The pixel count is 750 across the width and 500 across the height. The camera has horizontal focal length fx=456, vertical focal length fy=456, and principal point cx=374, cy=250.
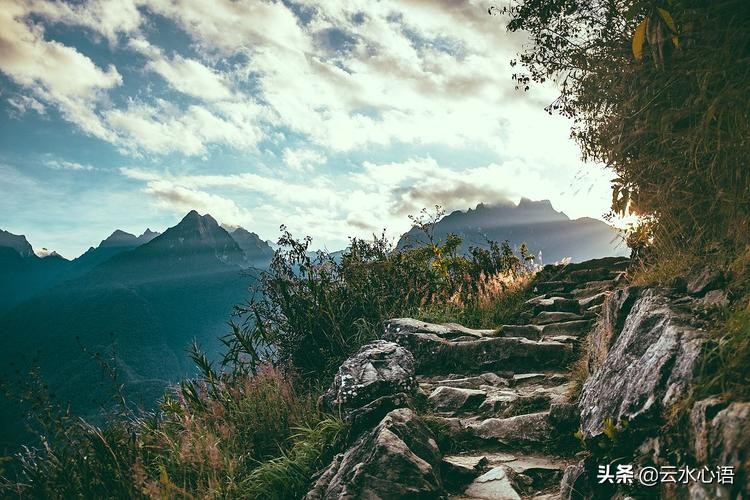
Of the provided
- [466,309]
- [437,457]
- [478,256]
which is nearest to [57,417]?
[437,457]

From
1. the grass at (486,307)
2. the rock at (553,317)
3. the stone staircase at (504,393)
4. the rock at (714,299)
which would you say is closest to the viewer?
the rock at (714,299)

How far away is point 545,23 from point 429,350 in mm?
7819

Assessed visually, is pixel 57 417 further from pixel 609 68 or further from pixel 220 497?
pixel 609 68

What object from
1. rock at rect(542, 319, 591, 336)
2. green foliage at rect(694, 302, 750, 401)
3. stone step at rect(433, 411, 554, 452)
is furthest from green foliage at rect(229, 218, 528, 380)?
green foliage at rect(694, 302, 750, 401)

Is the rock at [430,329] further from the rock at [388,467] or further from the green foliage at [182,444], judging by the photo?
the rock at [388,467]

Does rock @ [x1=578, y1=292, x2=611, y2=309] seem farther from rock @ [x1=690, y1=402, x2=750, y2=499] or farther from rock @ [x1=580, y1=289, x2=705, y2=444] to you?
rock @ [x1=690, y1=402, x2=750, y2=499]

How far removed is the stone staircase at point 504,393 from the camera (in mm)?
3969

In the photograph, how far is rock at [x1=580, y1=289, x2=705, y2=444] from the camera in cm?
271

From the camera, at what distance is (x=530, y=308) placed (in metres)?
8.91

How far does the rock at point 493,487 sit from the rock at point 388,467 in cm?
31

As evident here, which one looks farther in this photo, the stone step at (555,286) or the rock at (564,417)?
the stone step at (555,286)

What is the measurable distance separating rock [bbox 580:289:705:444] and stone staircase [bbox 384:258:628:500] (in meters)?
0.64

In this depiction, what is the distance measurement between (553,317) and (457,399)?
3422mm

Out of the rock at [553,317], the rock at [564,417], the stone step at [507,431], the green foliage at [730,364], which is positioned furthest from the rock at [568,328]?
the green foliage at [730,364]
